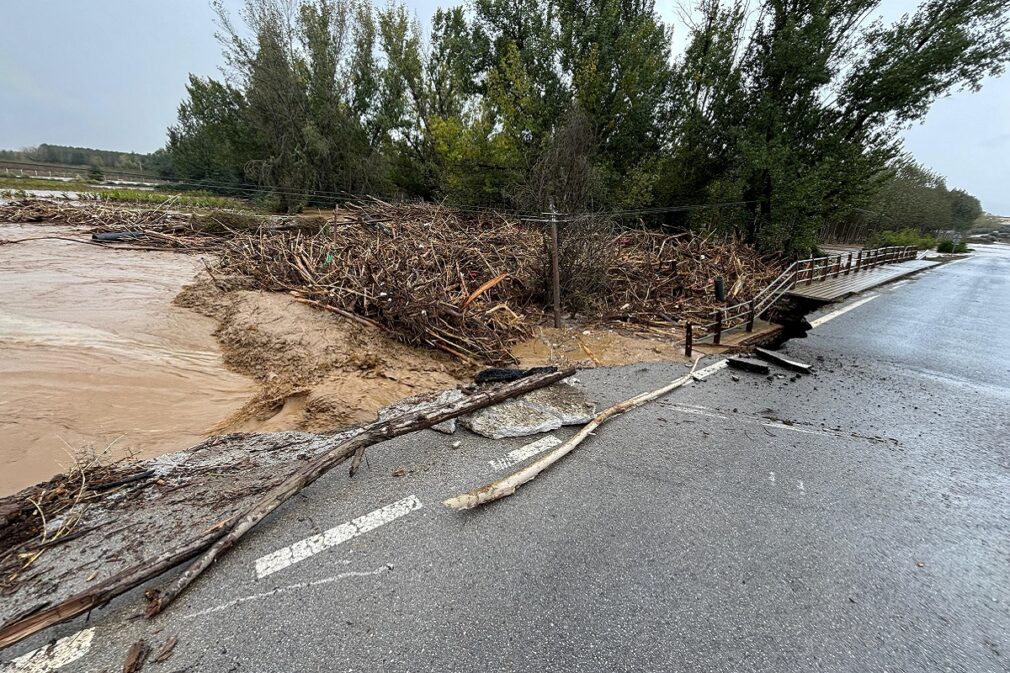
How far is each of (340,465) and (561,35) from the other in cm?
2187

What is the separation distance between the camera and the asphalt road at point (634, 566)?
2012 millimetres

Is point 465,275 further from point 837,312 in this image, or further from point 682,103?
point 682,103

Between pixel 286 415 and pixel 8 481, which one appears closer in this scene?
pixel 8 481

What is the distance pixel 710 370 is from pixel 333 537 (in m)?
5.88

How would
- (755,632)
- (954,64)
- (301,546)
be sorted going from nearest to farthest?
1. (755,632)
2. (301,546)
3. (954,64)

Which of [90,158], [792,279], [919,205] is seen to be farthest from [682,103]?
[90,158]

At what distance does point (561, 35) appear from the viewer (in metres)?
18.6

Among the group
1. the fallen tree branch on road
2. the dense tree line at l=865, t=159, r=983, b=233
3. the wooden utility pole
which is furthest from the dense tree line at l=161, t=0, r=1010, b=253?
the dense tree line at l=865, t=159, r=983, b=233

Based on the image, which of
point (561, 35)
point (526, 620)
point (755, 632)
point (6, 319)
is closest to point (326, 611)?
point (526, 620)

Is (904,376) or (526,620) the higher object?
(904,376)

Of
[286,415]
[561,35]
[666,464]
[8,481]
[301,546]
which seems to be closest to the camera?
[301,546]

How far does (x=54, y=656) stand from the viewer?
185 cm

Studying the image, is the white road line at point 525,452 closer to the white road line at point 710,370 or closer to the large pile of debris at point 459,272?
the large pile of debris at point 459,272

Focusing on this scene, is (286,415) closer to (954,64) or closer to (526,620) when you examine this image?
(526,620)
